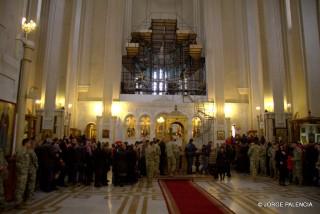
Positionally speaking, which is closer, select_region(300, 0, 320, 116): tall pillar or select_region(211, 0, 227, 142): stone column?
select_region(300, 0, 320, 116): tall pillar

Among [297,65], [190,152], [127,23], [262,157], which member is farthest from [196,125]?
[127,23]

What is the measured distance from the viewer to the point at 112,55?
71.4 feet

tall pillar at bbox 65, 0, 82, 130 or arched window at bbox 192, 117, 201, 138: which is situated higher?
tall pillar at bbox 65, 0, 82, 130

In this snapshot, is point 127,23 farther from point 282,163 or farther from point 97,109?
point 282,163

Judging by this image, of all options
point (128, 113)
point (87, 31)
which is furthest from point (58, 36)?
point (128, 113)

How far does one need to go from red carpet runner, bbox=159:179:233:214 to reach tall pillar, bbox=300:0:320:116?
9469 millimetres

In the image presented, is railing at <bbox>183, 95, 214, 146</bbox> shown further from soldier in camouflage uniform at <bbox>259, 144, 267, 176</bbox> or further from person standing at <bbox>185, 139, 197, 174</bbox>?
soldier in camouflage uniform at <bbox>259, 144, 267, 176</bbox>

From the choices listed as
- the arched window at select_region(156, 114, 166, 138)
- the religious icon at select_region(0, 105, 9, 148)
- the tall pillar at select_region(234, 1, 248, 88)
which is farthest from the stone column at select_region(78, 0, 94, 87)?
the religious icon at select_region(0, 105, 9, 148)

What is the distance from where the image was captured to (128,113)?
21.6 metres

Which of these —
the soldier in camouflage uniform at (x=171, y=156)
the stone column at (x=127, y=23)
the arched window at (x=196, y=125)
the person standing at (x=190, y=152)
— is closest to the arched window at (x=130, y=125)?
the arched window at (x=196, y=125)

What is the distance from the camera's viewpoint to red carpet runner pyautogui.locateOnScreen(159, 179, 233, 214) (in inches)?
239

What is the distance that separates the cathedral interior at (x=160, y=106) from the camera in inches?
303

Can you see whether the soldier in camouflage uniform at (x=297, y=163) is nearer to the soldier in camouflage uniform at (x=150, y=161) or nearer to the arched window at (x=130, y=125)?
the soldier in camouflage uniform at (x=150, y=161)

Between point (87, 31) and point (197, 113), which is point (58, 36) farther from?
point (197, 113)
